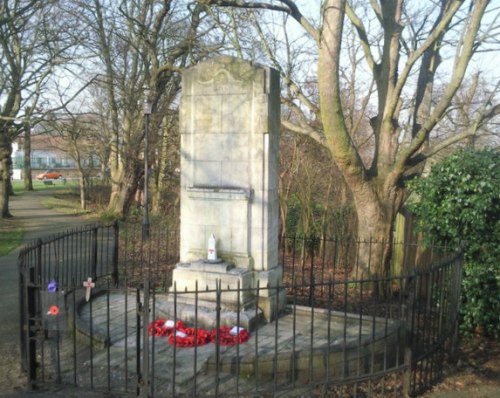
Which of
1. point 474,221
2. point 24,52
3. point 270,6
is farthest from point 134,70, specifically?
point 474,221

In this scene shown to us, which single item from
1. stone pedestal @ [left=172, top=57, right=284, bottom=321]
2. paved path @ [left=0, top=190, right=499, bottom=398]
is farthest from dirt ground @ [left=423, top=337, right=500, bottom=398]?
stone pedestal @ [left=172, top=57, right=284, bottom=321]

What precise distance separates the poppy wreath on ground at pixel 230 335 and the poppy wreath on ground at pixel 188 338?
100 millimetres

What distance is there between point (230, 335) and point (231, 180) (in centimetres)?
227

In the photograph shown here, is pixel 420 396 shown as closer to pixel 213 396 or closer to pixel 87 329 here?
pixel 213 396

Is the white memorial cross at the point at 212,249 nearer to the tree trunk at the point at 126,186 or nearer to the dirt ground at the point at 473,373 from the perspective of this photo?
the dirt ground at the point at 473,373

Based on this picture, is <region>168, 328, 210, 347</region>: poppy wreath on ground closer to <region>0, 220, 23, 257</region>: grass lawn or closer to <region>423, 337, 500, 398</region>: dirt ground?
<region>423, 337, 500, 398</region>: dirt ground

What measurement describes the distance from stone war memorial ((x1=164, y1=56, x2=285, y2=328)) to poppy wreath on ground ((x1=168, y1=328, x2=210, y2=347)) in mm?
637

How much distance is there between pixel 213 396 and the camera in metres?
4.74

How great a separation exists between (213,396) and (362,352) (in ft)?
6.66

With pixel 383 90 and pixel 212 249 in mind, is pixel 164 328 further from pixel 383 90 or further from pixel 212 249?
pixel 383 90

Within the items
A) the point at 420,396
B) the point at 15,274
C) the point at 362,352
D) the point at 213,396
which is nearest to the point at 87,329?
the point at 213,396

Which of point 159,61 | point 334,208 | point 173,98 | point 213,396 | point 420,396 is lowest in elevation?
point 420,396

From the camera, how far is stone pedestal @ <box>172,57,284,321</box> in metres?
7.09

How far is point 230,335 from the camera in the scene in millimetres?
6172
